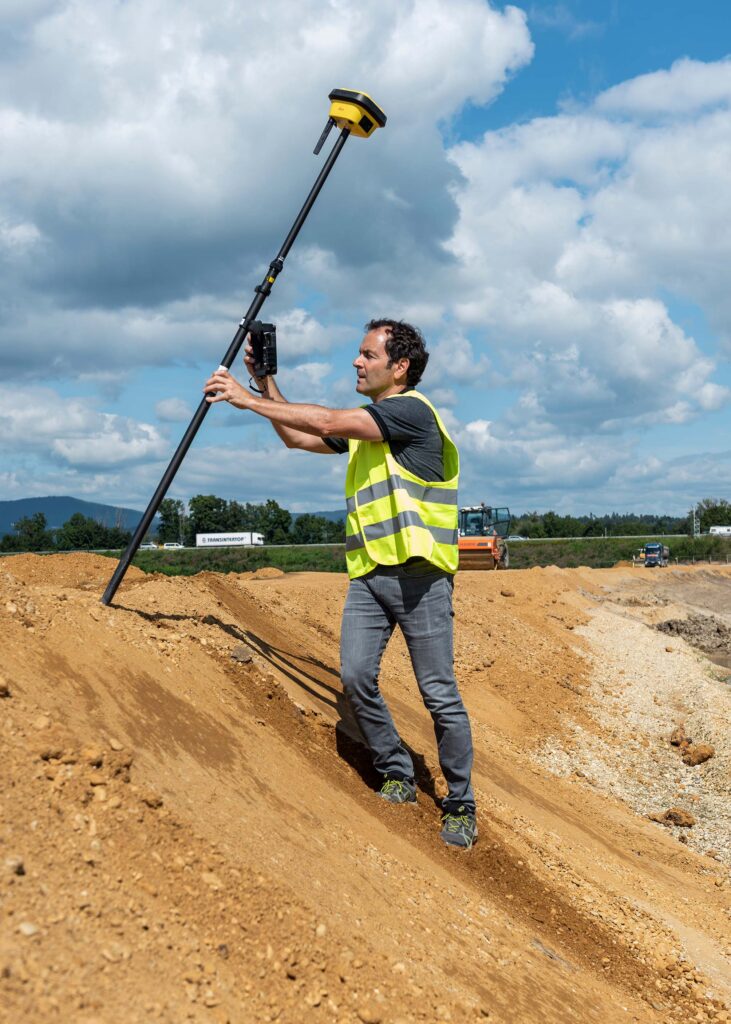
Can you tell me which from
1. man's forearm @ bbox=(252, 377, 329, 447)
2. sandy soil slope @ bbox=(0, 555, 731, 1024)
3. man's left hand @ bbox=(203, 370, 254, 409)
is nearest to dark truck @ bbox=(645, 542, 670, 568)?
sandy soil slope @ bbox=(0, 555, 731, 1024)

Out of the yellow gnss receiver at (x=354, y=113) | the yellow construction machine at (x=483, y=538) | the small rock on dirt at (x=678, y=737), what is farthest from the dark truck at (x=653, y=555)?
the yellow gnss receiver at (x=354, y=113)

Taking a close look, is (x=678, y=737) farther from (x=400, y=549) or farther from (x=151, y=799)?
(x=151, y=799)

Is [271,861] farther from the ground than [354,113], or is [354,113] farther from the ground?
[354,113]

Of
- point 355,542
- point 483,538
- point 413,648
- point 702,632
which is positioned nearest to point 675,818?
point 413,648

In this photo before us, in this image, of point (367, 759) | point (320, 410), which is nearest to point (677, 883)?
point (367, 759)

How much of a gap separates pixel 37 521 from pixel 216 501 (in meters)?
29.6

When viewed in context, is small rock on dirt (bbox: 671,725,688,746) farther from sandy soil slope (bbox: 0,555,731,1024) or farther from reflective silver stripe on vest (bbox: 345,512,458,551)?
reflective silver stripe on vest (bbox: 345,512,458,551)

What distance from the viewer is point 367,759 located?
5477 millimetres

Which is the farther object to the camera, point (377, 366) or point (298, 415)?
point (377, 366)

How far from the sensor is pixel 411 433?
4.76 m

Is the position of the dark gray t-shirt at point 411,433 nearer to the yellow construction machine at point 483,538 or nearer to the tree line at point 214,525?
the yellow construction machine at point 483,538

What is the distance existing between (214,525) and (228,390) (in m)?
84.5

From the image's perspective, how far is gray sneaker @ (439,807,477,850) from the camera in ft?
15.9

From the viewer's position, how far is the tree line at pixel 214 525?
60.0 meters
